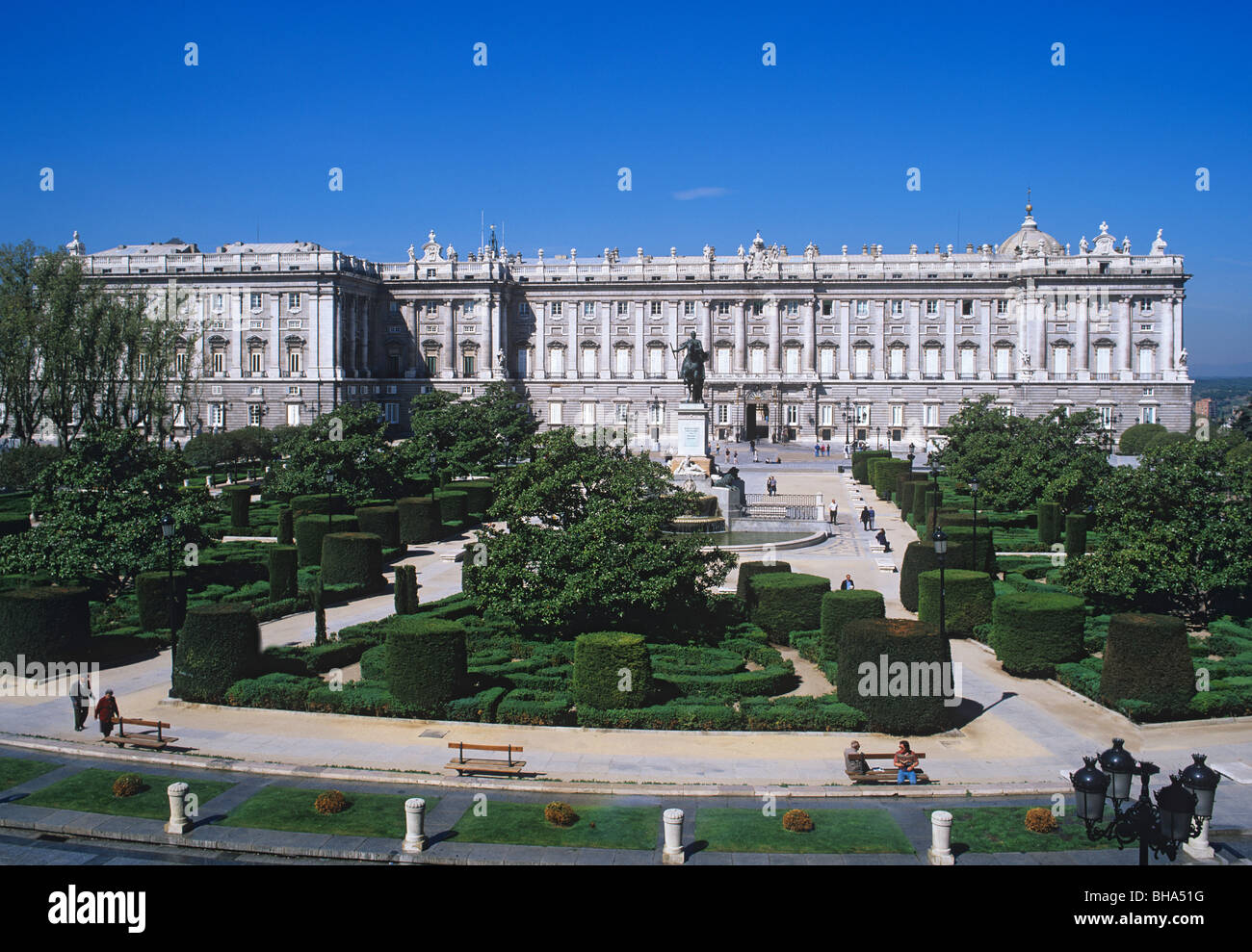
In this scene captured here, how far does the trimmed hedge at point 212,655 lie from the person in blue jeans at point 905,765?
13775 mm

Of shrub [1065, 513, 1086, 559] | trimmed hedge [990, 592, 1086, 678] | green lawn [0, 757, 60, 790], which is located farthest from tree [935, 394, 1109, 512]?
green lawn [0, 757, 60, 790]

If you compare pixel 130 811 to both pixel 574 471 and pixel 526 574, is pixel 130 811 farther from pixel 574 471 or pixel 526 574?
pixel 574 471

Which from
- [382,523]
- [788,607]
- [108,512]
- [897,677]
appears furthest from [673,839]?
[382,523]

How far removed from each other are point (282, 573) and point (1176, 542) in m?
24.3

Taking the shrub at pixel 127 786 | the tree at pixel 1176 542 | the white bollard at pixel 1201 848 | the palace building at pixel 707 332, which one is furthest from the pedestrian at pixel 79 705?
the palace building at pixel 707 332

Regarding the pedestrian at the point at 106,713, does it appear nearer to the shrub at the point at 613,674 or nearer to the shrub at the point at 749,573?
the shrub at the point at 613,674

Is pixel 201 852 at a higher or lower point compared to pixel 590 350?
lower

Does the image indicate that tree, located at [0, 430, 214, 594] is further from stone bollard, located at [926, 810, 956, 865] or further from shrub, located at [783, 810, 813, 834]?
stone bollard, located at [926, 810, 956, 865]

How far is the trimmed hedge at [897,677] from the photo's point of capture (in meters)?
23.1

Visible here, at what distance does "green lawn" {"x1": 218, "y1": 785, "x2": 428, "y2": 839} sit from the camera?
1805cm

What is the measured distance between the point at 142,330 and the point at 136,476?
125 ft

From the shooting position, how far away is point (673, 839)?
1689 cm

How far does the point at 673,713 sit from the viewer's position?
2330cm
